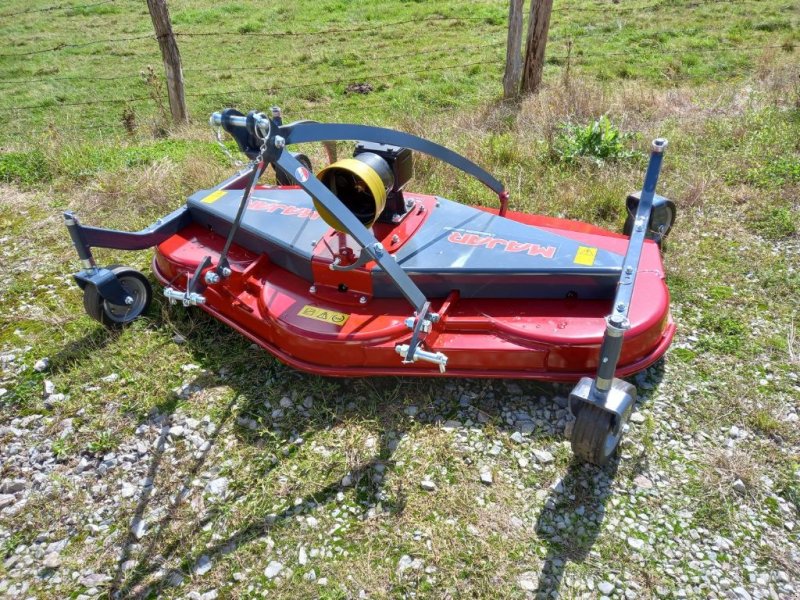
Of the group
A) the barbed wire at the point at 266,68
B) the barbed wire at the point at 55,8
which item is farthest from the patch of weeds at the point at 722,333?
the barbed wire at the point at 55,8

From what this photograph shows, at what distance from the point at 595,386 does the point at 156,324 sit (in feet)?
9.88

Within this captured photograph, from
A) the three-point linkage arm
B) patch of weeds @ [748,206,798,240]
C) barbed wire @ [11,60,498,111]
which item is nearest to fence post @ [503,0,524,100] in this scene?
patch of weeds @ [748,206,798,240]

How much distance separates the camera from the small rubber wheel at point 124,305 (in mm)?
3949

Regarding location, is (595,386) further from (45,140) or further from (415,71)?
(415,71)

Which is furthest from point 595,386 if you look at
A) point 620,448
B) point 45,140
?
point 45,140

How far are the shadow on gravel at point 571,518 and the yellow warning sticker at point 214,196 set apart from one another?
10.2ft

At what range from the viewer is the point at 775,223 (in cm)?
474

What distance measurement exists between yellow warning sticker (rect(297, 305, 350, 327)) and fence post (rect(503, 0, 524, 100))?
16.6 ft

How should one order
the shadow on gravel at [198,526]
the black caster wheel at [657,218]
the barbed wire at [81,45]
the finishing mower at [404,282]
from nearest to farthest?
the shadow on gravel at [198,526] → the finishing mower at [404,282] → the black caster wheel at [657,218] → the barbed wire at [81,45]

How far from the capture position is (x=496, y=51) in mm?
11703

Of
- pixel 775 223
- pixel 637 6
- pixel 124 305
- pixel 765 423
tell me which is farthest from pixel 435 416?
pixel 637 6

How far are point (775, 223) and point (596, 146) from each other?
1.77 metres

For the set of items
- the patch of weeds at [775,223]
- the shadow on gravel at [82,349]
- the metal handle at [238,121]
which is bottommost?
the shadow on gravel at [82,349]

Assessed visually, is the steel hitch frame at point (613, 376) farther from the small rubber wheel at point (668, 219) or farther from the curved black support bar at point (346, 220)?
the small rubber wheel at point (668, 219)
